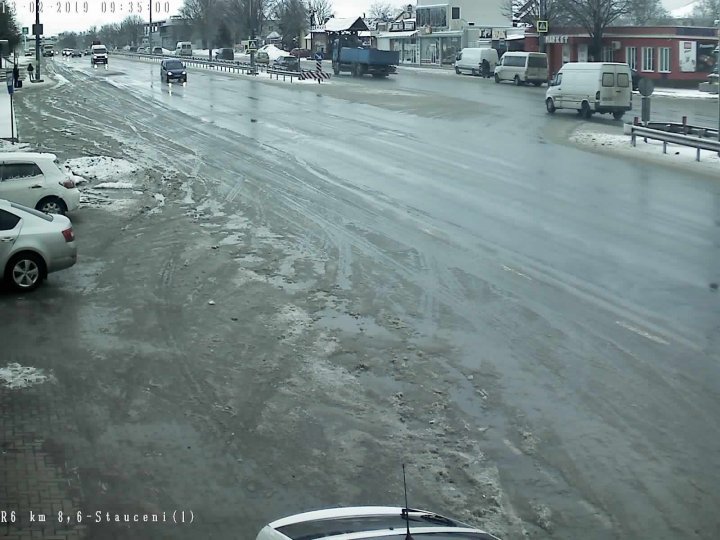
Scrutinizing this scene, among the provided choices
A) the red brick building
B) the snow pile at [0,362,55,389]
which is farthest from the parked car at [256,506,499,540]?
the red brick building

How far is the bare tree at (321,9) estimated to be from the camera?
487 feet

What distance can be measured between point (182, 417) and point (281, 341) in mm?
2519

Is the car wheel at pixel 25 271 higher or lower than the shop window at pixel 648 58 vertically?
lower

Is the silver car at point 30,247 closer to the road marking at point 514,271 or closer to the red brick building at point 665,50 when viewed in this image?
the road marking at point 514,271

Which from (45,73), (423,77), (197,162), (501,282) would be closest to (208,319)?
(501,282)

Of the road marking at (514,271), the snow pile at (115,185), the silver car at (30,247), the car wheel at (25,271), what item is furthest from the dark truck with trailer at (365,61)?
the car wheel at (25,271)

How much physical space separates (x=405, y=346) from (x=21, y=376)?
418 centimetres

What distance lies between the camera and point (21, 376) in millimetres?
10258

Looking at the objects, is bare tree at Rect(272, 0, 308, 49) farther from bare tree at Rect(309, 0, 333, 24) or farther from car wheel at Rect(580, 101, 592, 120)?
car wheel at Rect(580, 101, 592, 120)

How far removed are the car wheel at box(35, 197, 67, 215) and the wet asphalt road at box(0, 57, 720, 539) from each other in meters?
0.83

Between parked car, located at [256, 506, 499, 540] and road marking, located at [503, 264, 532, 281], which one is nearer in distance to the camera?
parked car, located at [256, 506, 499, 540]

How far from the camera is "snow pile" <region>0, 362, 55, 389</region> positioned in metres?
10.0

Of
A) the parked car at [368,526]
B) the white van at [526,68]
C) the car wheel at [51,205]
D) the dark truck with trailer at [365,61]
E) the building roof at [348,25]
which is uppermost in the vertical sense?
the building roof at [348,25]

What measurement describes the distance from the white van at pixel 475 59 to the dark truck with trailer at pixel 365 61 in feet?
20.3
